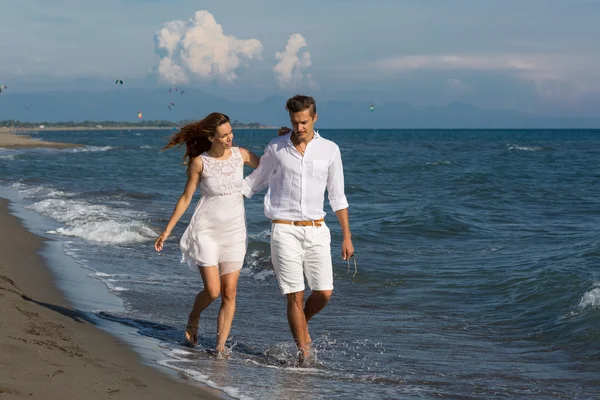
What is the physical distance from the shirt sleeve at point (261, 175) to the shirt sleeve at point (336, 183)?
429 mm

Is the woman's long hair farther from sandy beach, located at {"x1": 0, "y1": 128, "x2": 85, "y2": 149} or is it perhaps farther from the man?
sandy beach, located at {"x1": 0, "y1": 128, "x2": 85, "y2": 149}

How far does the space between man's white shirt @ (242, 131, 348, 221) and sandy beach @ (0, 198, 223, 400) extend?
1.44 meters

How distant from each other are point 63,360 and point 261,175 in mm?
1986

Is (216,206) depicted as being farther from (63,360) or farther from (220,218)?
(63,360)

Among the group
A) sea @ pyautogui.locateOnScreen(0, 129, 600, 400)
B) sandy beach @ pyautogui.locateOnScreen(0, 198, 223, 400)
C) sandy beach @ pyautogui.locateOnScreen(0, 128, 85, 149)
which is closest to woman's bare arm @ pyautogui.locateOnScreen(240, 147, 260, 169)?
sea @ pyautogui.locateOnScreen(0, 129, 600, 400)

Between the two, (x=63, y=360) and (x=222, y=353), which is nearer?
(x=63, y=360)

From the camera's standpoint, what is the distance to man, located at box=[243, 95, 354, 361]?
5703mm

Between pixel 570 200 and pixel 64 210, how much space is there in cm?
1385

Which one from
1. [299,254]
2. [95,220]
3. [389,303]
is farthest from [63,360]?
[95,220]

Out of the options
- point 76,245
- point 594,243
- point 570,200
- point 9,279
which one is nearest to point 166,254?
point 76,245

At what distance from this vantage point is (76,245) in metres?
12.4

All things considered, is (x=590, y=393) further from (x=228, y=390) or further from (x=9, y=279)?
(x=9, y=279)

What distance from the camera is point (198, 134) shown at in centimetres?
611

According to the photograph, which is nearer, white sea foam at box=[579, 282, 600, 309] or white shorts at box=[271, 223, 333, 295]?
white shorts at box=[271, 223, 333, 295]
